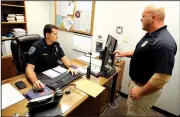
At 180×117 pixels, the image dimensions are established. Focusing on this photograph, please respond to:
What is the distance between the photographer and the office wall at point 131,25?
199 centimetres

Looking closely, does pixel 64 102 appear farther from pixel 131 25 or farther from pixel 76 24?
pixel 76 24

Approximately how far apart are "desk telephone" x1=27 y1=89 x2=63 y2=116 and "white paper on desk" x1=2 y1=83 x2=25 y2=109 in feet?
0.78

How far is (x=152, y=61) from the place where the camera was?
135 cm

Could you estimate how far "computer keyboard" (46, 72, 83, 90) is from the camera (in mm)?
1399

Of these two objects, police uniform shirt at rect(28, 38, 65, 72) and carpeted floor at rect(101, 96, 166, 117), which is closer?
police uniform shirt at rect(28, 38, 65, 72)

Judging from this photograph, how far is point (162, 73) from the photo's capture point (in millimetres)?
1221

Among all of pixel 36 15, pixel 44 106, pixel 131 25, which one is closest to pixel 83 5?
pixel 131 25

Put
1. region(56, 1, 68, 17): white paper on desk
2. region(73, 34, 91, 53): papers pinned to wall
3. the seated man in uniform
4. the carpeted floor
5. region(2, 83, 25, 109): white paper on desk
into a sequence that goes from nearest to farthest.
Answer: region(2, 83, 25, 109): white paper on desk
the seated man in uniform
the carpeted floor
region(73, 34, 91, 53): papers pinned to wall
region(56, 1, 68, 17): white paper on desk

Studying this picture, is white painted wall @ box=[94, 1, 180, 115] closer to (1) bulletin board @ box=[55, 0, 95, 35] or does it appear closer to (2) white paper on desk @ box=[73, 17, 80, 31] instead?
(1) bulletin board @ box=[55, 0, 95, 35]

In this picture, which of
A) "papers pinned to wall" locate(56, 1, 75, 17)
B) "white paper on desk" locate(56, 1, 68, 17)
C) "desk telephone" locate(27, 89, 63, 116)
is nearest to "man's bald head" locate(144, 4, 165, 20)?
"desk telephone" locate(27, 89, 63, 116)

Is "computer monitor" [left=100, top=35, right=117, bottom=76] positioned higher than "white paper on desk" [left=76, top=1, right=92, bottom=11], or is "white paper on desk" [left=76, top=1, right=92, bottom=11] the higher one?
"white paper on desk" [left=76, top=1, right=92, bottom=11]

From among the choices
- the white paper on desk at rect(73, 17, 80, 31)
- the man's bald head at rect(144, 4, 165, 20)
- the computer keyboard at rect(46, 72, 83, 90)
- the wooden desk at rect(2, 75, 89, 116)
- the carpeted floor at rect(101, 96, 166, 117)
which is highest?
the man's bald head at rect(144, 4, 165, 20)

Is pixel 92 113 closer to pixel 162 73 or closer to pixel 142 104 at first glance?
pixel 142 104

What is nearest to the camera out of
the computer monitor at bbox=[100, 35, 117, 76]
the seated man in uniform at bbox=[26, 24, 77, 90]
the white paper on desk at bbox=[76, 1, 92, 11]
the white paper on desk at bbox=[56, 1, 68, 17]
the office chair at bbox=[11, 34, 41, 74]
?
the computer monitor at bbox=[100, 35, 117, 76]
